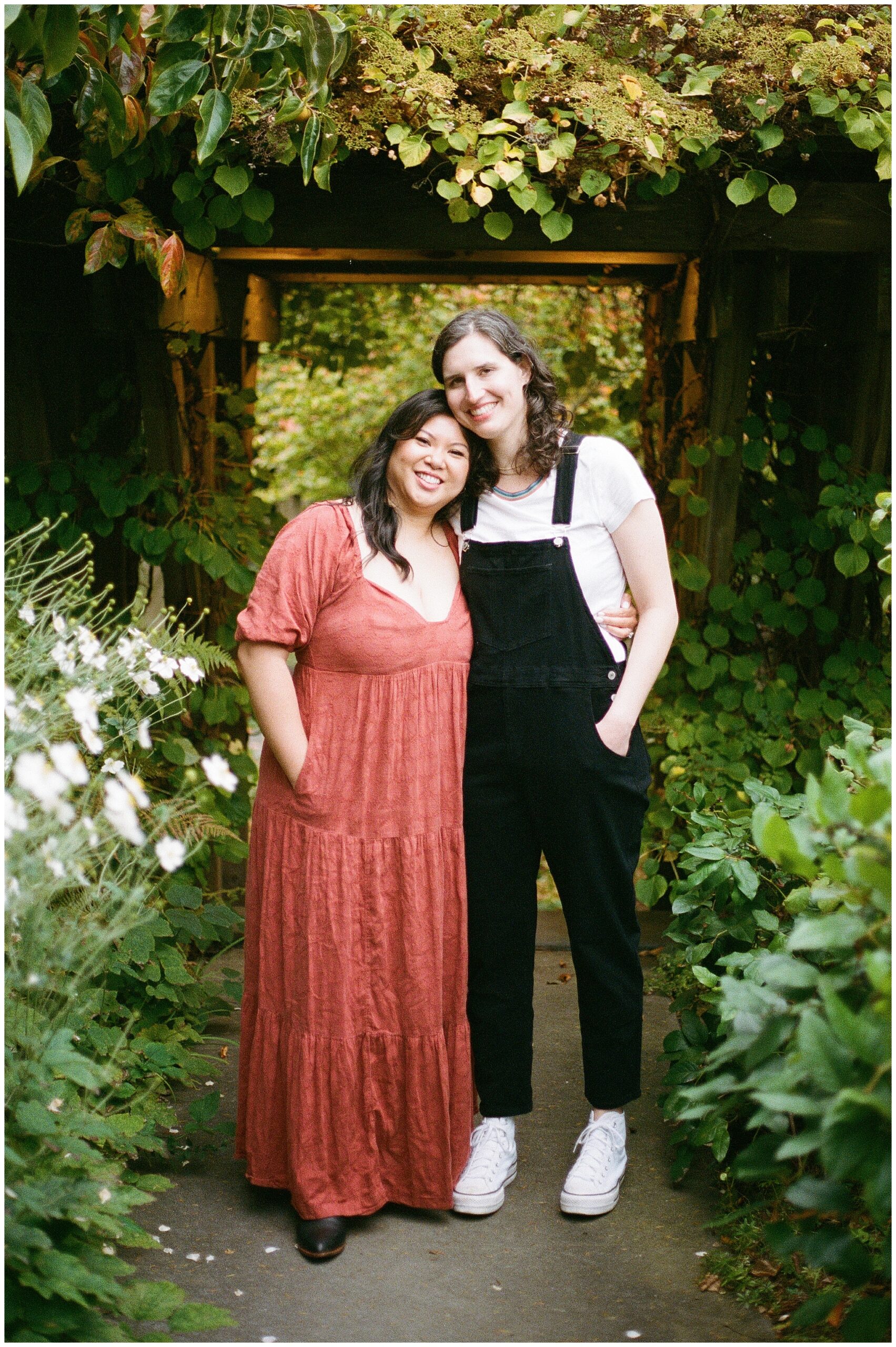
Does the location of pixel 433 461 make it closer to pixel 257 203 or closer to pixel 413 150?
pixel 413 150

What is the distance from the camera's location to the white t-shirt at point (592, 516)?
89.6 inches

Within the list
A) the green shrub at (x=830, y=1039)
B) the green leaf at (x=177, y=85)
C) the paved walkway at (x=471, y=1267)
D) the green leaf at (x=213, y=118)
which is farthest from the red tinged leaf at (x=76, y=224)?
the paved walkway at (x=471, y=1267)

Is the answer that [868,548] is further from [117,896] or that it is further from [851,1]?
[117,896]

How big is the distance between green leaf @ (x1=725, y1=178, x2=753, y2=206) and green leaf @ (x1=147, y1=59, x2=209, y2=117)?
1.43 m

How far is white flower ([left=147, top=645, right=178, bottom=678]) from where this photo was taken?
2021 millimetres

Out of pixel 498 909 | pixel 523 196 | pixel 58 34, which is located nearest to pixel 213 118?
pixel 58 34

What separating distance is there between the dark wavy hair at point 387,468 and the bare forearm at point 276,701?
0.98 feet

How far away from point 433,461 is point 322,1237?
153 cm

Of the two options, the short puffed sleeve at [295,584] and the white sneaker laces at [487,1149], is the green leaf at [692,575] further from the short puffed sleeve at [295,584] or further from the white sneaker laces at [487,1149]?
the white sneaker laces at [487,1149]

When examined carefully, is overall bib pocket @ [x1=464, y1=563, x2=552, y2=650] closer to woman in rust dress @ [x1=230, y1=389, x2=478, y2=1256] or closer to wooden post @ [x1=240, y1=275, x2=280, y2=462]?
woman in rust dress @ [x1=230, y1=389, x2=478, y2=1256]

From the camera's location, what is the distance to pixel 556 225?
2.83 metres

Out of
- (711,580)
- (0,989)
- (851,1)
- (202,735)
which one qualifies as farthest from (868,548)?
(0,989)

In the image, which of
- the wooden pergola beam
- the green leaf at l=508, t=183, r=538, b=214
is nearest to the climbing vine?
the green leaf at l=508, t=183, r=538, b=214

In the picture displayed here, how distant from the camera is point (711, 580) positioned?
3.80 metres
